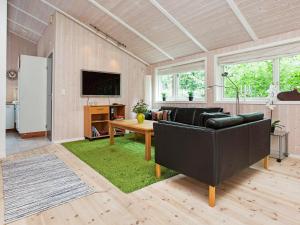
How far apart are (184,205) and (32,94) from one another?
15.2ft

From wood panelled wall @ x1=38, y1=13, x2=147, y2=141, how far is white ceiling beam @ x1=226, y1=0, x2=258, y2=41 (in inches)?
128

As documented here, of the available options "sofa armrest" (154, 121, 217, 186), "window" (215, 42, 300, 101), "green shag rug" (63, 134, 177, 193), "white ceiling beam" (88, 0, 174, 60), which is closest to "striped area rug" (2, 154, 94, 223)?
"green shag rug" (63, 134, 177, 193)

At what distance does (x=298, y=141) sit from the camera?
320cm

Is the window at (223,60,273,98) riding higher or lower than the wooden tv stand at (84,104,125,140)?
higher

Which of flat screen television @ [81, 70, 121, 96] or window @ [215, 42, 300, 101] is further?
flat screen television @ [81, 70, 121, 96]

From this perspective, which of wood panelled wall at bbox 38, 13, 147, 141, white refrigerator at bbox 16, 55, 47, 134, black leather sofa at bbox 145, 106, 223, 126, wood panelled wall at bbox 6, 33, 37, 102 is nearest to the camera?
black leather sofa at bbox 145, 106, 223, 126

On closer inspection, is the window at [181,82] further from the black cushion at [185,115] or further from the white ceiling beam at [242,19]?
the white ceiling beam at [242,19]

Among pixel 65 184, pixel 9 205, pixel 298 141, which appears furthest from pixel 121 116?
pixel 298 141

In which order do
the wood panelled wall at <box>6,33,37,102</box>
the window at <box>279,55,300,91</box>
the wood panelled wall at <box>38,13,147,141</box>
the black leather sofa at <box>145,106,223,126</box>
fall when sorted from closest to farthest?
the window at <box>279,55,300,91</box>
the black leather sofa at <box>145,106,223,126</box>
the wood panelled wall at <box>38,13,147,141</box>
the wood panelled wall at <box>6,33,37,102</box>

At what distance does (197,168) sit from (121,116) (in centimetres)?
355

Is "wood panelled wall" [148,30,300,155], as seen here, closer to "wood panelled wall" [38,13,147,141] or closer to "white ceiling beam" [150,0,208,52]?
"white ceiling beam" [150,0,208,52]

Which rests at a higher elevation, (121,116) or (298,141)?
(121,116)

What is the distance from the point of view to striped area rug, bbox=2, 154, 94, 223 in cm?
177

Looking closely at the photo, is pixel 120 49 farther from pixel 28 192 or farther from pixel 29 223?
pixel 29 223
